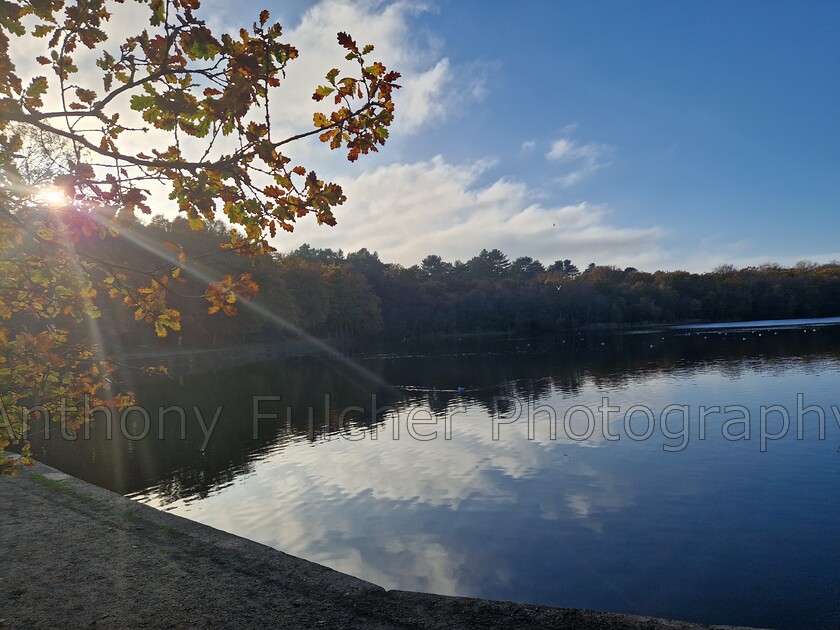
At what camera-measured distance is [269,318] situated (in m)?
82.9

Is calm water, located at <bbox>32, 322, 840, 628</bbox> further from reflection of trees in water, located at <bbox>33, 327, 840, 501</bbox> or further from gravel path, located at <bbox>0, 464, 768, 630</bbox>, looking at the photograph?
gravel path, located at <bbox>0, 464, 768, 630</bbox>

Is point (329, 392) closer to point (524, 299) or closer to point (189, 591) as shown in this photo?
point (189, 591)

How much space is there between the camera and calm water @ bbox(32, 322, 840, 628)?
1116 cm

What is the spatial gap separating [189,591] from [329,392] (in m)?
32.2

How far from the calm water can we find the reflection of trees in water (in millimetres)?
220

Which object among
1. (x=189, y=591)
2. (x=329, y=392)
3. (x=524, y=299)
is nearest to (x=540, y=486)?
(x=189, y=591)

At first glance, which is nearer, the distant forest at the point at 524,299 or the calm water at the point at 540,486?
the calm water at the point at 540,486

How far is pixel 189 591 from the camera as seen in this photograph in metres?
8.14

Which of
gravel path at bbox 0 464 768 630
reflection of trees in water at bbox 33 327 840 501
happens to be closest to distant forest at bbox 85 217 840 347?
reflection of trees in water at bbox 33 327 840 501

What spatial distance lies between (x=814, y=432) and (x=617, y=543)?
44.8ft

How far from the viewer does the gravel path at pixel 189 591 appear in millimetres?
7367

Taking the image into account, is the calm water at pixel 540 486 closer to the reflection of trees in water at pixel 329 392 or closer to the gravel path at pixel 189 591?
the reflection of trees in water at pixel 329 392

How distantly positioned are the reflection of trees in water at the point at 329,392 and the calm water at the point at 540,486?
0.72 ft

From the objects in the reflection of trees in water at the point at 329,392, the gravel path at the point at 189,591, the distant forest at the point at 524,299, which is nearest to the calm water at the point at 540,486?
the reflection of trees in water at the point at 329,392
